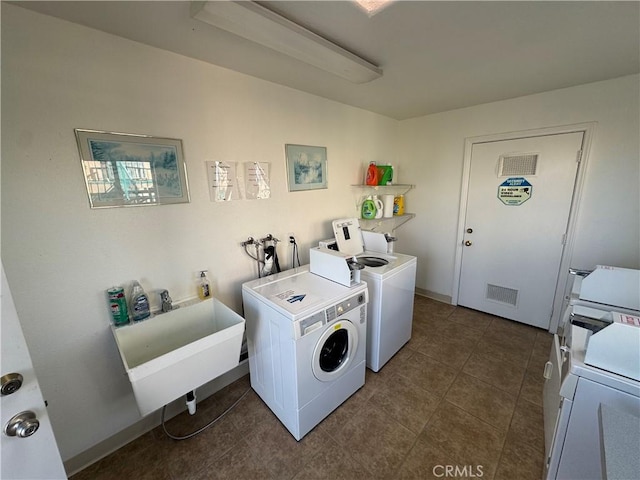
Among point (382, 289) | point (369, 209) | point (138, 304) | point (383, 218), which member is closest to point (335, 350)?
point (382, 289)

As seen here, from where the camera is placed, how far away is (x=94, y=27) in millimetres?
1286

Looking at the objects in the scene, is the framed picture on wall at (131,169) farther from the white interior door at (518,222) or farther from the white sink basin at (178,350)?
the white interior door at (518,222)

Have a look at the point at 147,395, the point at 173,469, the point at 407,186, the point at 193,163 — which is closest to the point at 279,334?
the point at 147,395

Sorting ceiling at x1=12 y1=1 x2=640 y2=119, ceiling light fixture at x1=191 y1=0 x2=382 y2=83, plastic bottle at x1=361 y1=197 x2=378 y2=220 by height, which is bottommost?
plastic bottle at x1=361 y1=197 x2=378 y2=220

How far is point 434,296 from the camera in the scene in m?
3.47

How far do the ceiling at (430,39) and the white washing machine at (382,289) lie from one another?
135 centimetres

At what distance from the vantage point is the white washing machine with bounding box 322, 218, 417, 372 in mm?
2033

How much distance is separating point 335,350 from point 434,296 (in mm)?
2185

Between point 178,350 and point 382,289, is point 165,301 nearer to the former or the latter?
point 178,350

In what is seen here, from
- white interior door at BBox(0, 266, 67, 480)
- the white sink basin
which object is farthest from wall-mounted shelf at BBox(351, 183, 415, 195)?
white interior door at BBox(0, 266, 67, 480)

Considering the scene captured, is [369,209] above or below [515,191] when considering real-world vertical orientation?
below

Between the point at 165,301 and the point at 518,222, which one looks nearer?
the point at 165,301

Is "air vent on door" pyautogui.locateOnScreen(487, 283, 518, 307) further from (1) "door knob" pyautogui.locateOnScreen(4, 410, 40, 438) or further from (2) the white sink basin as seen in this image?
(1) "door knob" pyautogui.locateOnScreen(4, 410, 40, 438)

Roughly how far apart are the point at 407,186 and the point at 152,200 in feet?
9.59
